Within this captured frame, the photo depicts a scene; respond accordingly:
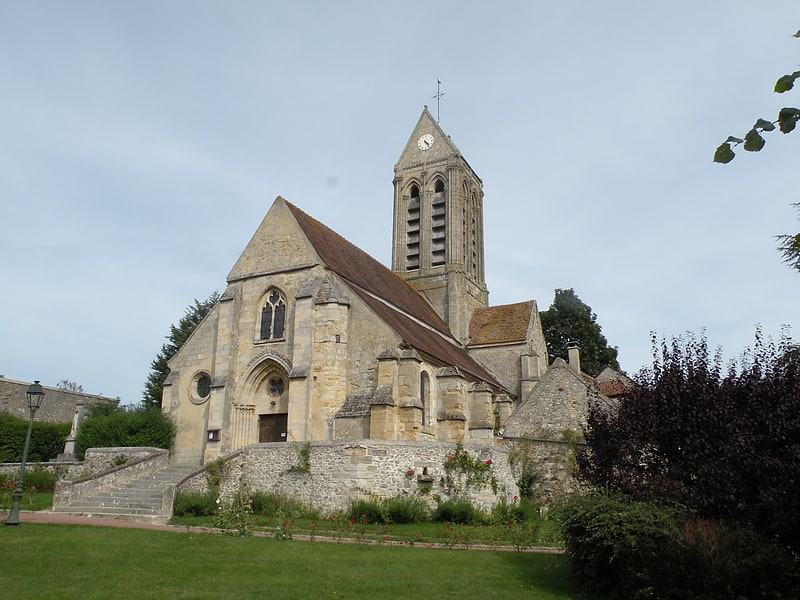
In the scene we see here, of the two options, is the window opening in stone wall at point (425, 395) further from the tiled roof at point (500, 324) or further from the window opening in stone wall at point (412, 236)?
the window opening in stone wall at point (412, 236)

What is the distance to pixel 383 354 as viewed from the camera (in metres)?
20.1

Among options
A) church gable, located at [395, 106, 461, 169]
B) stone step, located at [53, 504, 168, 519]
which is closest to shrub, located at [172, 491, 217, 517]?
stone step, located at [53, 504, 168, 519]

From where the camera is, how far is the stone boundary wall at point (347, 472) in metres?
15.8

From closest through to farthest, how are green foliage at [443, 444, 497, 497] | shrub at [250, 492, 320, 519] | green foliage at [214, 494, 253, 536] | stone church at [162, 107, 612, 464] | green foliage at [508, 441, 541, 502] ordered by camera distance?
green foliage at [214, 494, 253, 536], shrub at [250, 492, 320, 519], green foliage at [443, 444, 497, 497], green foliage at [508, 441, 541, 502], stone church at [162, 107, 612, 464]

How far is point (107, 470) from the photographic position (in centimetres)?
1848

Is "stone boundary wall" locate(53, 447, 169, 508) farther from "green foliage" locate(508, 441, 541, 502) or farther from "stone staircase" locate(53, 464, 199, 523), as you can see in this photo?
"green foliage" locate(508, 441, 541, 502)

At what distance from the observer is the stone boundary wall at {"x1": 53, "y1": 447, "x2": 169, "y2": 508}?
16906 mm

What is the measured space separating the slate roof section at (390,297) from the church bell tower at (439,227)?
1.21m

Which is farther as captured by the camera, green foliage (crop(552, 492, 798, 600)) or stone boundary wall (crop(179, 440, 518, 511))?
stone boundary wall (crop(179, 440, 518, 511))

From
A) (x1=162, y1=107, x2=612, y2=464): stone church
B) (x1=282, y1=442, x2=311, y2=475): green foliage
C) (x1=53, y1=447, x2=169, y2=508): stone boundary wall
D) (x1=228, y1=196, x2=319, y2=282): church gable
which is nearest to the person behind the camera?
(x1=282, y1=442, x2=311, y2=475): green foliage

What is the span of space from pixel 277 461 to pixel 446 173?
21249 millimetres

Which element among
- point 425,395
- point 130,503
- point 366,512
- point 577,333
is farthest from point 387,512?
point 577,333

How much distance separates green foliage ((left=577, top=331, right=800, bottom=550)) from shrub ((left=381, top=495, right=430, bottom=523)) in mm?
5498

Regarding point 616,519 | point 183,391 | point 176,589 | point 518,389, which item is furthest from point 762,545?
point 518,389
